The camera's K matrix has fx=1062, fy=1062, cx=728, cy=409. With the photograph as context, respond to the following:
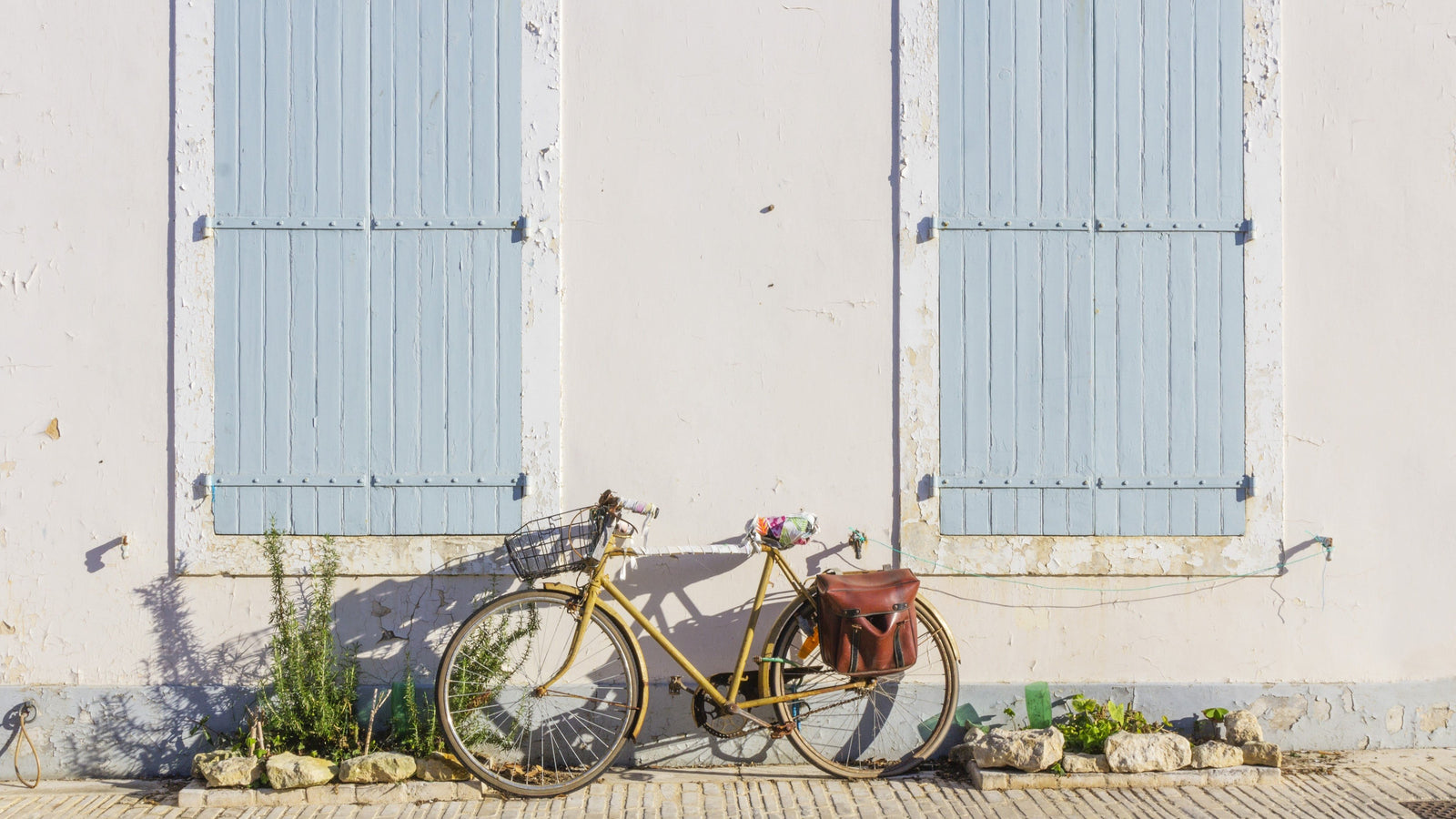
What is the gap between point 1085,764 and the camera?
427 cm

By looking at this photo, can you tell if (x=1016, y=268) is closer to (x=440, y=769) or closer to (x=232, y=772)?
(x=440, y=769)

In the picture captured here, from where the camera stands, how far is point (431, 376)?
177 inches

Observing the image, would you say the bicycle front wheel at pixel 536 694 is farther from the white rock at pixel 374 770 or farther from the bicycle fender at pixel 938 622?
the bicycle fender at pixel 938 622

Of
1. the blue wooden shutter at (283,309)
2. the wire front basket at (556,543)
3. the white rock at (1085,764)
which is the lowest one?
the white rock at (1085,764)

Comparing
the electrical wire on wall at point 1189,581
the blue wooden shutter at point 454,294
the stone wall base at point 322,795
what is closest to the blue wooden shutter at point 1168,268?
the electrical wire on wall at point 1189,581

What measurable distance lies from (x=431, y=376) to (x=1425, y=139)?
4.39 metres

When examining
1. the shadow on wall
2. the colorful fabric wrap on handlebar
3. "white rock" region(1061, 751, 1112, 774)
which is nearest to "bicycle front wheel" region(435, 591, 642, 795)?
the colorful fabric wrap on handlebar

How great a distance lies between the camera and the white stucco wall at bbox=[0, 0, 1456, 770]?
448 centimetres

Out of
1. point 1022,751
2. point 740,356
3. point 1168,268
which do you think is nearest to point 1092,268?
point 1168,268

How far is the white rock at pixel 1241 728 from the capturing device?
438 cm

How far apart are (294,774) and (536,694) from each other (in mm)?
962

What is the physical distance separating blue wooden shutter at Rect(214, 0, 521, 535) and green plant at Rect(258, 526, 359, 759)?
0.21 metres

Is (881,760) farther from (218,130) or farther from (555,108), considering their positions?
(218,130)

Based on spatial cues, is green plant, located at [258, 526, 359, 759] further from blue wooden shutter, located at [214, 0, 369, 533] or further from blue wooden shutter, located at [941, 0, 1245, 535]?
blue wooden shutter, located at [941, 0, 1245, 535]
